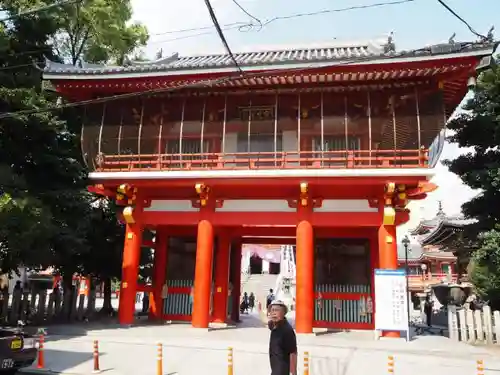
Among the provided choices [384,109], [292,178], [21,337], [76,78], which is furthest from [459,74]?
[21,337]

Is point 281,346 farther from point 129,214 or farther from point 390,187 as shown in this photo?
point 129,214

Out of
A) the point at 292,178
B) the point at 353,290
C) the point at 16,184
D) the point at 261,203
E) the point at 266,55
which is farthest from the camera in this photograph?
the point at 266,55

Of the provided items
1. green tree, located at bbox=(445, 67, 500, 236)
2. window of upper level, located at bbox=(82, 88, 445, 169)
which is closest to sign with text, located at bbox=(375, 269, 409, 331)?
window of upper level, located at bbox=(82, 88, 445, 169)

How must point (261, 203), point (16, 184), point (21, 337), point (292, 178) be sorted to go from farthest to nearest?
point (261, 203) → point (292, 178) → point (16, 184) → point (21, 337)

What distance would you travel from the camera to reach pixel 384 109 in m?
16.5

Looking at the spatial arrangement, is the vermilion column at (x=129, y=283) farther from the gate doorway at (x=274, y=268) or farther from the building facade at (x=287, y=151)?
the gate doorway at (x=274, y=268)

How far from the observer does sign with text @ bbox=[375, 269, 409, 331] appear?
1455cm

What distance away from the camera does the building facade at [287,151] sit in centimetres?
1576

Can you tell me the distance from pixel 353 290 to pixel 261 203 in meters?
5.33

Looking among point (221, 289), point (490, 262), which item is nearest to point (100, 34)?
point (221, 289)

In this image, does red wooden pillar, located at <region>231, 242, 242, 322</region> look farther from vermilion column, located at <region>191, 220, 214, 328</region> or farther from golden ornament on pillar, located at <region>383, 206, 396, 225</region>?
golden ornament on pillar, located at <region>383, 206, 396, 225</region>

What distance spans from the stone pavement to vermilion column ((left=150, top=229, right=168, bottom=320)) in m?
2.90

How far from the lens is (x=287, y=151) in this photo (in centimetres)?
1688

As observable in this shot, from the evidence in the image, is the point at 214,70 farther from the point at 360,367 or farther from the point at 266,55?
the point at 360,367
